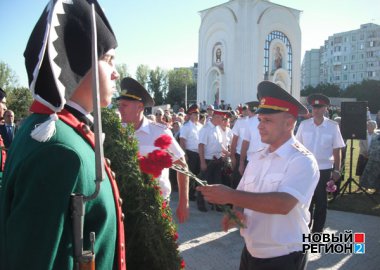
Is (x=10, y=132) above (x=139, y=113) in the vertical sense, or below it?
below

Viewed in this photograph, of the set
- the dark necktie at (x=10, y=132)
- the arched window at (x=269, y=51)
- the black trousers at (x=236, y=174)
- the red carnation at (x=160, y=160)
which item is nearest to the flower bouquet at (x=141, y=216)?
the red carnation at (x=160, y=160)

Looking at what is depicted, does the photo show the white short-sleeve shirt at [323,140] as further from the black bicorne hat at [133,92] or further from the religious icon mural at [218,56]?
the religious icon mural at [218,56]

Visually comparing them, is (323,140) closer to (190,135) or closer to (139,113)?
(139,113)

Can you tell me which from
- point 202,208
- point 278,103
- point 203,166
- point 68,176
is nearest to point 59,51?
point 68,176

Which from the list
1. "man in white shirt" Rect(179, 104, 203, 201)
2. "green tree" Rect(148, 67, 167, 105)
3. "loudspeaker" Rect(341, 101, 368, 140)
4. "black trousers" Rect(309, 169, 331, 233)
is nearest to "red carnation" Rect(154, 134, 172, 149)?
"black trousers" Rect(309, 169, 331, 233)

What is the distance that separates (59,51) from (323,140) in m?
5.50

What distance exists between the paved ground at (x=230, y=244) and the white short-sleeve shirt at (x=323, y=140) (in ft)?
4.39

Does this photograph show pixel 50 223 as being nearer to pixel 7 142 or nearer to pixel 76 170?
pixel 76 170

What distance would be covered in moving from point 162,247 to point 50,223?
1.10m

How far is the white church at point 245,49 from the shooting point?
134 ft

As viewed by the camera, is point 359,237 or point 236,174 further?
point 236,174

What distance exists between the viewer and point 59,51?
4.30 ft

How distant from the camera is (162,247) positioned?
2.15 m

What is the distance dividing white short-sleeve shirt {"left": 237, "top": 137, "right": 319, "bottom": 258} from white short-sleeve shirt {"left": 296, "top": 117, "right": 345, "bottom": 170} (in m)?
3.57
